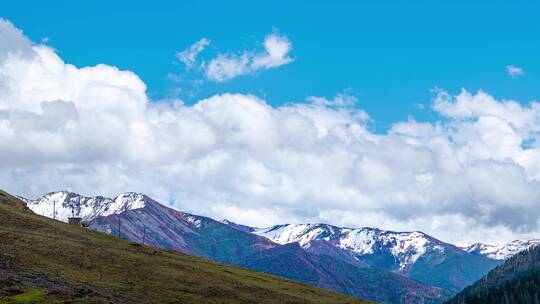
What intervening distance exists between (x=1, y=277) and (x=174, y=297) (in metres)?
29.6

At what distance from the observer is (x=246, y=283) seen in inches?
5974

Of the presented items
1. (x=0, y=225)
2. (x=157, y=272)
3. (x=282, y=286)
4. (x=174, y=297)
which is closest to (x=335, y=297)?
(x=282, y=286)

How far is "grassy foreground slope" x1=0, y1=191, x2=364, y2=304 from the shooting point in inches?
3888

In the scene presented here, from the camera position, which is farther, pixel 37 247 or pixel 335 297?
pixel 335 297

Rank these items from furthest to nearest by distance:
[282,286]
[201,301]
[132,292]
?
[282,286]
[201,301]
[132,292]

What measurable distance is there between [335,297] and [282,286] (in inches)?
643

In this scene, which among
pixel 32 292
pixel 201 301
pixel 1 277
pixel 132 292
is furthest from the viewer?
pixel 201 301

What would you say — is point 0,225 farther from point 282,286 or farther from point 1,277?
point 282,286

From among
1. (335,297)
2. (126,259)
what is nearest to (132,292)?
(126,259)

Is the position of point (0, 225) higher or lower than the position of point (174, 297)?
higher

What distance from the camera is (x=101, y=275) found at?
118562 millimetres

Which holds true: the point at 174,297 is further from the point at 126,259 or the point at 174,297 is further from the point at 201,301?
the point at 126,259

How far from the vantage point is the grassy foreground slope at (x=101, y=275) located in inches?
3888

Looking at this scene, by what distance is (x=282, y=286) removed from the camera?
16700 centimetres
